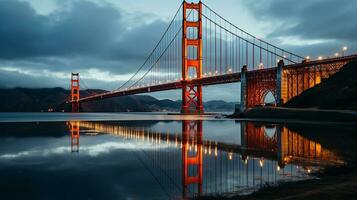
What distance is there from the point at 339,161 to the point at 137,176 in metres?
6.48

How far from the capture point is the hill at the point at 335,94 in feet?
136

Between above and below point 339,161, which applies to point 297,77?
above

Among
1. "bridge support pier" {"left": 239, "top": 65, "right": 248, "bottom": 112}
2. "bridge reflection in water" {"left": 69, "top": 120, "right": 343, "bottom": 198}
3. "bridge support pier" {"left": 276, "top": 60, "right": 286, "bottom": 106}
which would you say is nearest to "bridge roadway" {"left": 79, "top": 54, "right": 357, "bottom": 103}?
"bridge support pier" {"left": 276, "top": 60, "right": 286, "bottom": 106}

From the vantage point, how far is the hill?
41406 mm

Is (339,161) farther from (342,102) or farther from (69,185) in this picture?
(342,102)

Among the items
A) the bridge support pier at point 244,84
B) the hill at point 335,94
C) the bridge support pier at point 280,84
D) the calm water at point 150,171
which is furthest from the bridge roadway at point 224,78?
the calm water at point 150,171

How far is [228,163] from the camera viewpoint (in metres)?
11.3

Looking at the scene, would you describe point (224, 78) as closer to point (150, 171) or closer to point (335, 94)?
point (335, 94)

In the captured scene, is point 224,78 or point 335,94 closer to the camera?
point 335,94

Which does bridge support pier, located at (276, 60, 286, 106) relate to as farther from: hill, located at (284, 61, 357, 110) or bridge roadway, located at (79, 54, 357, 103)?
hill, located at (284, 61, 357, 110)

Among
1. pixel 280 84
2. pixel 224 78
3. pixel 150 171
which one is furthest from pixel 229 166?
pixel 224 78

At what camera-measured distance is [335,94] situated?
4338 cm

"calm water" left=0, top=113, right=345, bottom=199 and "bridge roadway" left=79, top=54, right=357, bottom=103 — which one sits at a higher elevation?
"bridge roadway" left=79, top=54, right=357, bottom=103

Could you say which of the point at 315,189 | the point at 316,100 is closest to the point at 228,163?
the point at 315,189
